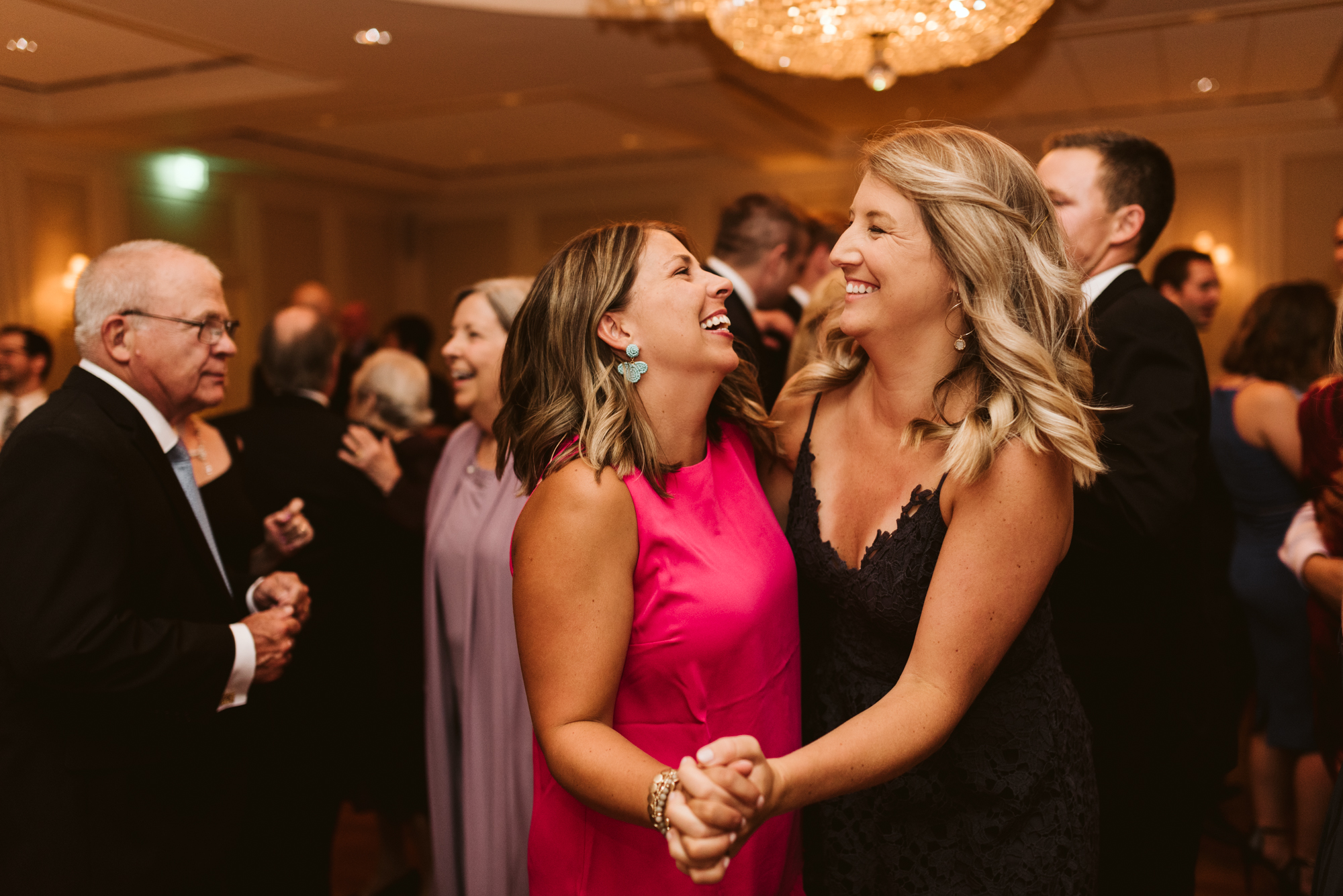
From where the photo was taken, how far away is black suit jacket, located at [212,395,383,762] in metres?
2.98

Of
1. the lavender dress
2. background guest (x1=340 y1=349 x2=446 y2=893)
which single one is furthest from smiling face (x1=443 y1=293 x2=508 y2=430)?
background guest (x1=340 y1=349 x2=446 y2=893)

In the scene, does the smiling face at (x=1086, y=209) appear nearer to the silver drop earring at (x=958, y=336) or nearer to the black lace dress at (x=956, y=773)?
the silver drop earring at (x=958, y=336)

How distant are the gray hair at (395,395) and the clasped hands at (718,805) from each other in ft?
8.45

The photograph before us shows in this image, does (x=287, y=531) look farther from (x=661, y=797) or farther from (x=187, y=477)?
(x=661, y=797)

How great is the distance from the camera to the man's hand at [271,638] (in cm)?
197

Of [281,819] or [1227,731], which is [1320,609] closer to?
[1227,731]

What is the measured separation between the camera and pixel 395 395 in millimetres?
3512

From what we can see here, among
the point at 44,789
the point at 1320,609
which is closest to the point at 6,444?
the point at 44,789

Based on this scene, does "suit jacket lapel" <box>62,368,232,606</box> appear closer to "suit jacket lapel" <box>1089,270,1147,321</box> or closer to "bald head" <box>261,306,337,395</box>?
"bald head" <box>261,306,337,395</box>

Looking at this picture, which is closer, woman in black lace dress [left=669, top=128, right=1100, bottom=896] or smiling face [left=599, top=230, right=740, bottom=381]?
woman in black lace dress [left=669, top=128, right=1100, bottom=896]

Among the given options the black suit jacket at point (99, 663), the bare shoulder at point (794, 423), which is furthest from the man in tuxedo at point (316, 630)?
the bare shoulder at point (794, 423)

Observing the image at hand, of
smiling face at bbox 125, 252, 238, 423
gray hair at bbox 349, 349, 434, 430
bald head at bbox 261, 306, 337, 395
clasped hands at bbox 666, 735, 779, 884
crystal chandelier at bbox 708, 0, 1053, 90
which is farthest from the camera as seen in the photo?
crystal chandelier at bbox 708, 0, 1053, 90

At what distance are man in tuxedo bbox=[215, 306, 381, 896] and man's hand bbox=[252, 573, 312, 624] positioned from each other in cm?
74

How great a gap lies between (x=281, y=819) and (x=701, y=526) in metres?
2.09
